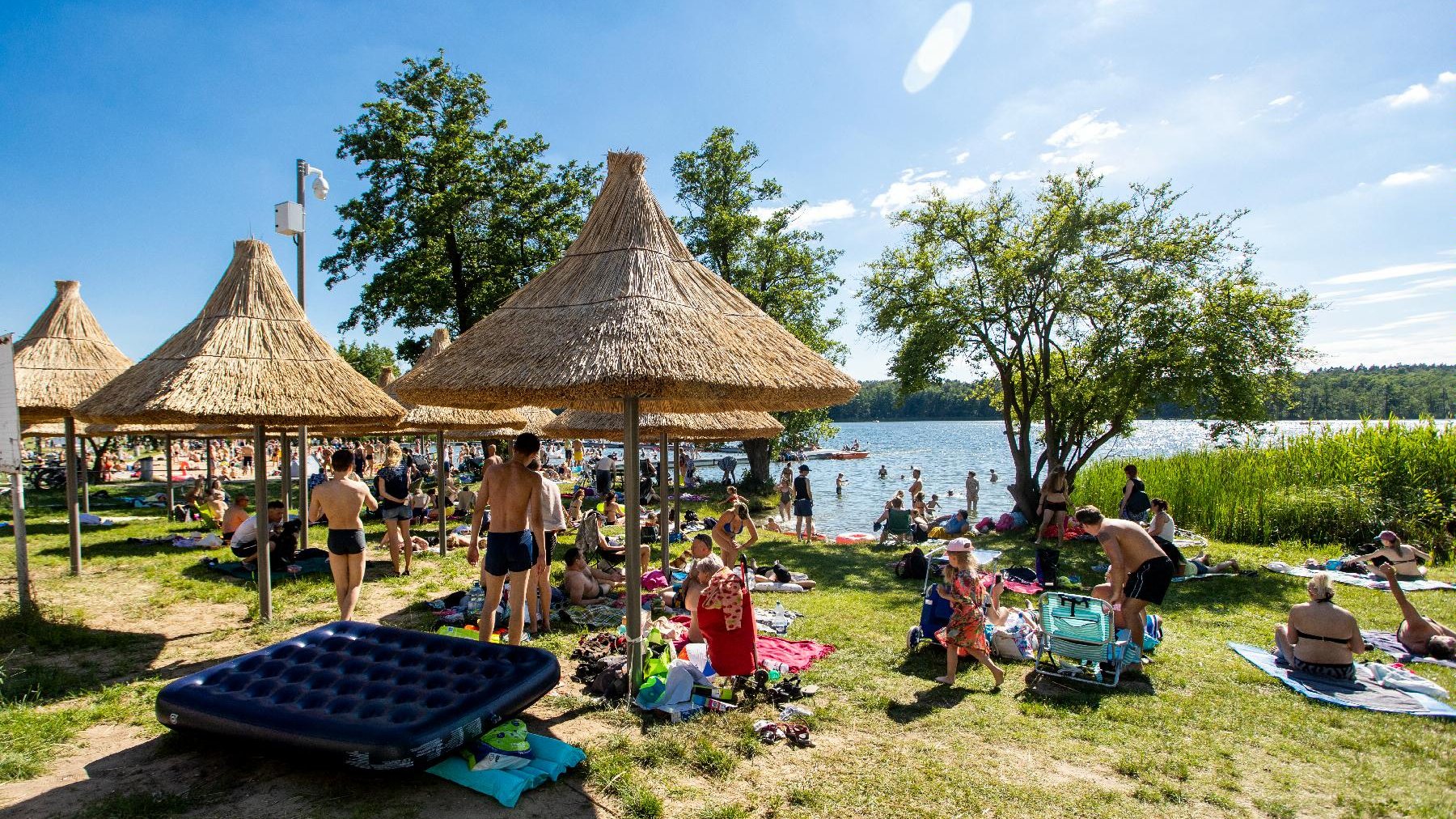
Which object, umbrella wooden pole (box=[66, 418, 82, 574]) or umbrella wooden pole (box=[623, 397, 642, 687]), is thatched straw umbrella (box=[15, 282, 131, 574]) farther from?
umbrella wooden pole (box=[623, 397, 642, 687])

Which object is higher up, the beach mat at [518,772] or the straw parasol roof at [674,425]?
the straw parasol roof at [674,425]

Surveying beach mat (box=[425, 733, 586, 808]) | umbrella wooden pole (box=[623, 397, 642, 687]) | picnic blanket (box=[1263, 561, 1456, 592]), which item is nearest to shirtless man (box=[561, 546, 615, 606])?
umbrella wooden pole (box=[623, 397, 642, 687])

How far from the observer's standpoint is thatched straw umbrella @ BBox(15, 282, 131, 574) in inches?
396

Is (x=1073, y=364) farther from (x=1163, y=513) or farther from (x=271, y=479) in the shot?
(x=271, y=479)

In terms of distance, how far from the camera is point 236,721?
13.8ft

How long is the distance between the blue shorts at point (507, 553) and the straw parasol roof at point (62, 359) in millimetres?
8066

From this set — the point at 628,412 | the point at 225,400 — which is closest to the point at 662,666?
the point at 628,412

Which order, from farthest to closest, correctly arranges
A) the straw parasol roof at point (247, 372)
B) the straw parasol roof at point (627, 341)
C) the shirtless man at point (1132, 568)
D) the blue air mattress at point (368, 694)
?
the straw parasol roof at point (247, 372)
the shirtless man at point (1132, 568)
the straw parasol roof at point (627, 341)
the blue air mattress at point (368, 694)

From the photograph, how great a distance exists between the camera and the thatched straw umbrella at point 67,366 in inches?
396

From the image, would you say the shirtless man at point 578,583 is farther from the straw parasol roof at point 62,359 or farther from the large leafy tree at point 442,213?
the large leafy tree at point 442,213

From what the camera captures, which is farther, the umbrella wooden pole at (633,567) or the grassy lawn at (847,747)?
the umbrella wooden pole at (633,567)

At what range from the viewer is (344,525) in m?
7.04

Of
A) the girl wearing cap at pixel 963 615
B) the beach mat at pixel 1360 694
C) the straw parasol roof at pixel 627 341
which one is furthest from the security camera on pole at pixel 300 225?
the beach mat at pixel 1360 694

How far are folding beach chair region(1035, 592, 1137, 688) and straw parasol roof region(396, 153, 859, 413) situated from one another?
285 cm
